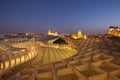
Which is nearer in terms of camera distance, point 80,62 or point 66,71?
point 66,71

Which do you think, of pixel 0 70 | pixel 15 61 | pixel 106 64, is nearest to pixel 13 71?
pixel 15 61

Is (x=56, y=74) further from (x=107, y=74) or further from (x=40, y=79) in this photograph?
(x=107, y=74)

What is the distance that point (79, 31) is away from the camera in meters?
145

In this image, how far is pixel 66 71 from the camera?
943cm

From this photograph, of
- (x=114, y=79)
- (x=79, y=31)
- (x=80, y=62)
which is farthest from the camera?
(x=79, y=31)

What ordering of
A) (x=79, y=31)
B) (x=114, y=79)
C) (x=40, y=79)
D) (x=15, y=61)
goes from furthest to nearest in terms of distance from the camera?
(x=79, y=31)
(x=15, y=61)
(x=40, y=79)
(x=114, y=79)

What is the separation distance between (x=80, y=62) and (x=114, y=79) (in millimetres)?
3929

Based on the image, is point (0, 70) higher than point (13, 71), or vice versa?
point (0, 70)

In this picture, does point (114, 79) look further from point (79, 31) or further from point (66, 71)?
point (79, 31)

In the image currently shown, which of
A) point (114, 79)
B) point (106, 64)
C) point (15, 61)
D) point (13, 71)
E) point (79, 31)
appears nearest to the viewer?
point (114, 79)

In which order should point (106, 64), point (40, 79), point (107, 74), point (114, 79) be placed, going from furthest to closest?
point (106, 64), point (40, 79), point (107, 74), point (114, 79)

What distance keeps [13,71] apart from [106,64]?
8393 mm

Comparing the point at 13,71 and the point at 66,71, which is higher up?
the point at 66,71

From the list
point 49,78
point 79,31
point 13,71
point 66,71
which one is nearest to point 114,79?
point 66,71
